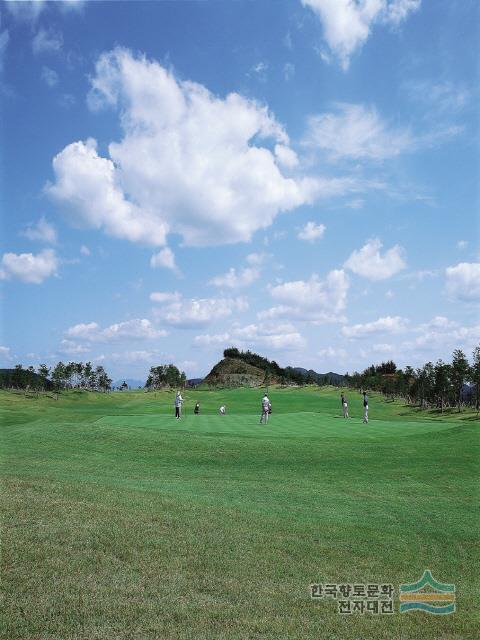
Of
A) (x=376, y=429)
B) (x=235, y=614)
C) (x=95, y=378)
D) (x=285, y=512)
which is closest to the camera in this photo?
(x=235, y=614)

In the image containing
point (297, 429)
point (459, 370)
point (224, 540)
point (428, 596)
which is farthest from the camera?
point (459, 370)

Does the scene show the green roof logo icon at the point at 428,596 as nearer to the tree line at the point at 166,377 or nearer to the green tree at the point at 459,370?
the green tree at the point at 459,370

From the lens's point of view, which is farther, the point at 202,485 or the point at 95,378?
the point at 95,378

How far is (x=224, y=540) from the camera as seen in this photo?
1180 cm

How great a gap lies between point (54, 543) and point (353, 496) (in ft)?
35.3

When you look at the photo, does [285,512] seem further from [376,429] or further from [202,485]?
[376,429]

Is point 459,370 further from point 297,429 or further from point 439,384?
point 297,429

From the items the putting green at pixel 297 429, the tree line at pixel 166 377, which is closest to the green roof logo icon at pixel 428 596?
the putting green at pixel 297 429

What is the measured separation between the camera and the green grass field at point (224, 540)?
8.25m

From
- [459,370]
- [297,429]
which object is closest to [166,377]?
[459,370]

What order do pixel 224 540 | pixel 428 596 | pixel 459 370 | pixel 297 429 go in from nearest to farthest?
1. pixel 428 596
2. pixel 224 540
3. pixel 297 429
4. pixel 459 370

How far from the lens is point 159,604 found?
28.0ft

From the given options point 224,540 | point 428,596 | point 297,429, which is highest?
point 297,429

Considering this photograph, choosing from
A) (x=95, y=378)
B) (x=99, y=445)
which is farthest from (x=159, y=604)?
(x=95, y=378)
